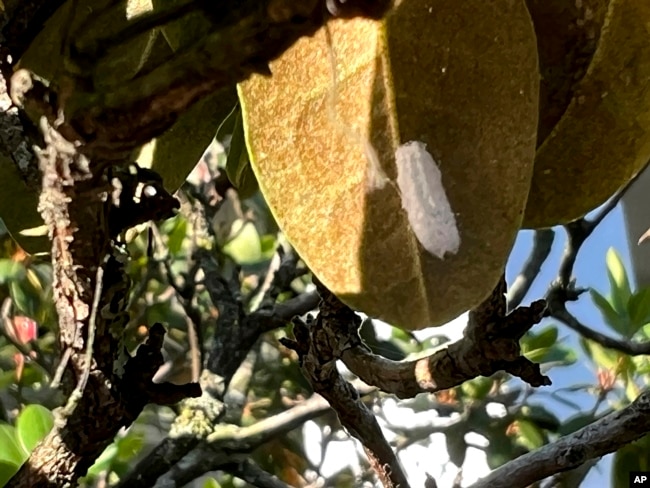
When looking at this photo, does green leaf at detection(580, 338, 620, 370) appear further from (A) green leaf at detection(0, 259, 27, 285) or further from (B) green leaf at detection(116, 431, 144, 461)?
(A) green leaf at detection(0, 259, 27, 285)

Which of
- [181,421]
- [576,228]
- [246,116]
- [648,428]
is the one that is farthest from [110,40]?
[181,421]

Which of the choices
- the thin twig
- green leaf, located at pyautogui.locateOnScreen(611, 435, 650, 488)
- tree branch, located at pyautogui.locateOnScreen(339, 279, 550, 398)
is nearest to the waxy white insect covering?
tree branch, located at pyautogui.locateOnScreen(339, 279, 550, 398)

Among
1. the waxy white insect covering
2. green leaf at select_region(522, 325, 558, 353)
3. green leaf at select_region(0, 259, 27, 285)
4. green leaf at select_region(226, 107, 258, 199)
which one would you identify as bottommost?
the waxy white insect covering

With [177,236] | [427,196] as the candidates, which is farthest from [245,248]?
[427,196]

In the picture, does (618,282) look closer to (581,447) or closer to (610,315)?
(610,315)

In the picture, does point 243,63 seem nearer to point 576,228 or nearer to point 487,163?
point 487,163

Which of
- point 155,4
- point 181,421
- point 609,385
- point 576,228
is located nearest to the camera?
point 155,4
